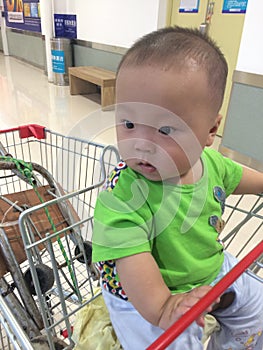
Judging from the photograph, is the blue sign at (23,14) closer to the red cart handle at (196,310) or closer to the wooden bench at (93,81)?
the wooden bench at (93,81)

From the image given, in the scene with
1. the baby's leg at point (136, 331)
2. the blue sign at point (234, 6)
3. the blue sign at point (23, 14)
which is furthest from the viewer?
the blue sign at point (23, 14)

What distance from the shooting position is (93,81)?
379 centimetres

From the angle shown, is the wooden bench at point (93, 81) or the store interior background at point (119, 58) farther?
the wooden bench at point (93, 81)

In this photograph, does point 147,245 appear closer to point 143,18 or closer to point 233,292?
point 233,292

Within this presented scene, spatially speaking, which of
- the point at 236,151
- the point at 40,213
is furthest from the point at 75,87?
the point at 40,213

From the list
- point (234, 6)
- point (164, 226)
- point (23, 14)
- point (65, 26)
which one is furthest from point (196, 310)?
point (23, 14)

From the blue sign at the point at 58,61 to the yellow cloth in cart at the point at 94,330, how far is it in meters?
4.74

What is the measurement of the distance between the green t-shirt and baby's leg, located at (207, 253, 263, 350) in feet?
0.29

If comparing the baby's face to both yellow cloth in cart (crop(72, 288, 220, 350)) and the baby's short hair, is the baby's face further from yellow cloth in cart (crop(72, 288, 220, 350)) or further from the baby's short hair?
yellow cloth in cart (crop(72, 288, 220, 350))

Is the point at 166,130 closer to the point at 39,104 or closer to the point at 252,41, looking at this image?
the point at 252,41

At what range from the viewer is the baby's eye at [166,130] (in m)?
0.47

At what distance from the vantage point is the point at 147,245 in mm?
518

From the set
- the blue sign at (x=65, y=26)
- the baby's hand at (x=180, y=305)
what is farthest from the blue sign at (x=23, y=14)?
the baby's hand at (x=180, y=305)

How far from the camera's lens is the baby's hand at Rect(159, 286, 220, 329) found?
1.33ft
